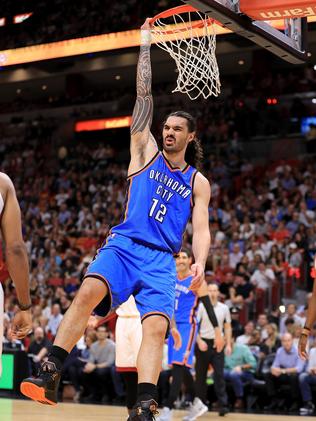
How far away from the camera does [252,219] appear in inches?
827

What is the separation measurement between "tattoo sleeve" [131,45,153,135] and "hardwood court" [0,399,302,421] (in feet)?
16.5

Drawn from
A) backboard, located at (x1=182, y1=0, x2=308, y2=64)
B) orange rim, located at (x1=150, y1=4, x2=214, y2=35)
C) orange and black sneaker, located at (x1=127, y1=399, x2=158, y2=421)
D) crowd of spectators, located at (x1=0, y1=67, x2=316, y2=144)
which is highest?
crowd of spectators, located at (x1=0, y1=67, x2=316, y2=144)

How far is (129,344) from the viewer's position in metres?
8.97

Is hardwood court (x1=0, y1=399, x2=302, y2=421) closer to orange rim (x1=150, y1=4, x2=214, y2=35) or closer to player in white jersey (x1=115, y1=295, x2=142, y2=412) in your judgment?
player in white jersey (x1=115, y1=295, x2=142, y2=412)

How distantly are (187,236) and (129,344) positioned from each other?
39.0 feet

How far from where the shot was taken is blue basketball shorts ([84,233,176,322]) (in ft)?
19.2

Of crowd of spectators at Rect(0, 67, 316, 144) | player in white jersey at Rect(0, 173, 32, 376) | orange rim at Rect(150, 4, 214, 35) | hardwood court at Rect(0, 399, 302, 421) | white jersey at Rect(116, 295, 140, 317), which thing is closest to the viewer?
player in white jersey at Rect(0, 173, 32, 376)

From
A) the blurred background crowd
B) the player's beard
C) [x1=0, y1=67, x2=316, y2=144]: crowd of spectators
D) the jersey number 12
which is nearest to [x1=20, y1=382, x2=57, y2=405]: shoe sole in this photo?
the jersey number 12

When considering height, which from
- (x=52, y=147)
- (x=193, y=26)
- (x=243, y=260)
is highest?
(x=52, y=147)

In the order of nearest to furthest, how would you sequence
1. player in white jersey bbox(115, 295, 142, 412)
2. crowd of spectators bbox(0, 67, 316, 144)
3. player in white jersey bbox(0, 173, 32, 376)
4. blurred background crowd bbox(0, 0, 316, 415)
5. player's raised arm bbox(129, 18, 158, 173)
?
player in white jersey bbox(0, 173, 32, 376) < player's raised arm bbox(129, 18, 158, 173) < player in white jersey bbox(115, 295, 142, 412) < blurred background crowd bbox(0, 0, 316, 415) < crowd of spectators bbox(0, 67, 316, 144)

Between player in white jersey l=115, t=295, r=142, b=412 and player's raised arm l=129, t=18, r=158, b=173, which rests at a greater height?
player's raised arm l=129, t=18, r=158, b=173

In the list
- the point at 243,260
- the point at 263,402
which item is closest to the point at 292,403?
the point at 263,402

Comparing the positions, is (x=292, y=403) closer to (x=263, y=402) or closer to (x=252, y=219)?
(x=263, y=402)

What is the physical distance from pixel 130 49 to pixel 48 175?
7.13 meters
